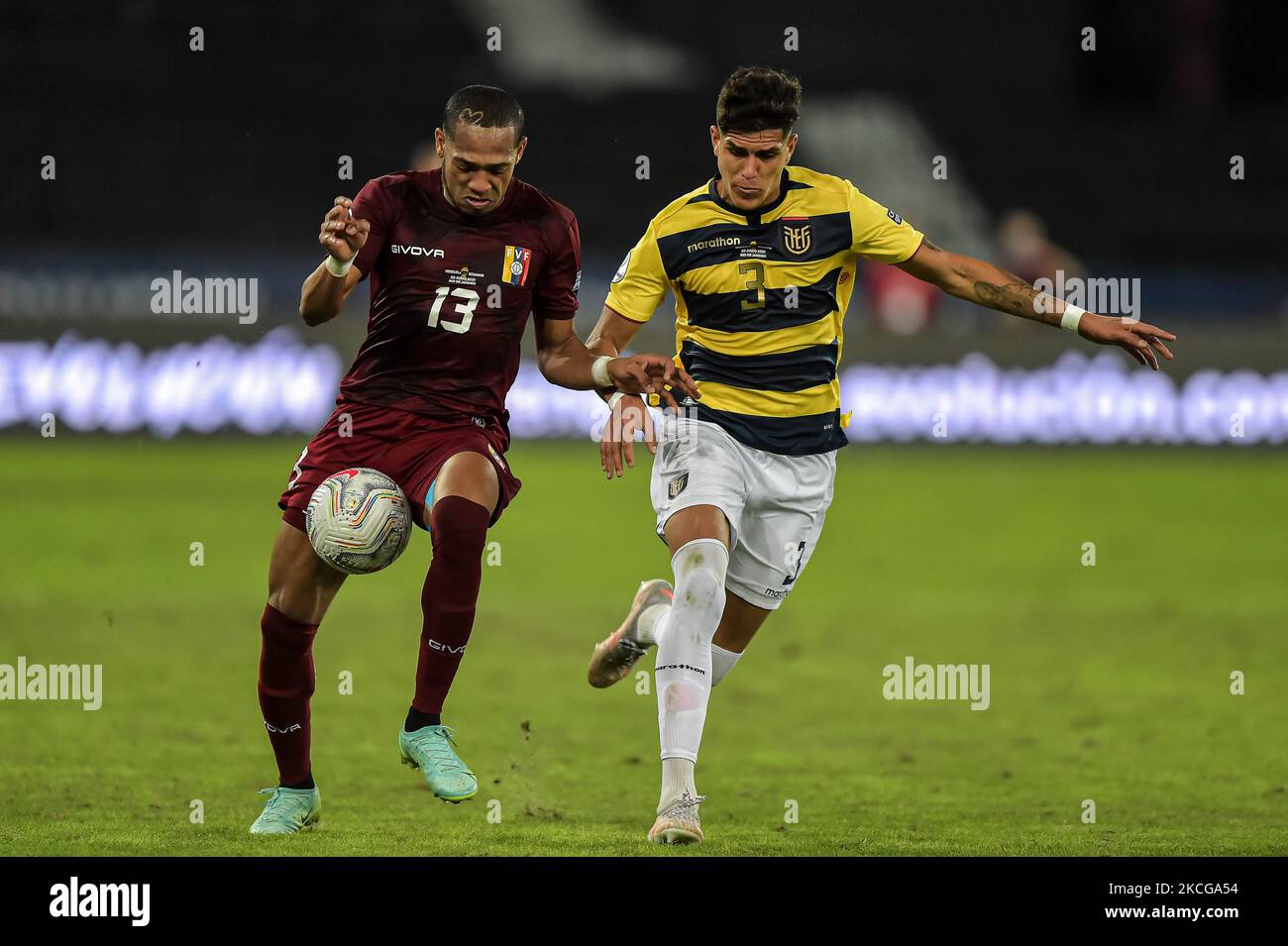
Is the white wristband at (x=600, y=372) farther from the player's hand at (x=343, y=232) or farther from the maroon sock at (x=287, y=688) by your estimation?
the maroon sock at (x=287, y=688)

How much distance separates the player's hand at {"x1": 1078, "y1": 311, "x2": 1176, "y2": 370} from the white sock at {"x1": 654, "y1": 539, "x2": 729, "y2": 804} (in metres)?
1.53

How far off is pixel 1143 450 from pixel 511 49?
11.5m

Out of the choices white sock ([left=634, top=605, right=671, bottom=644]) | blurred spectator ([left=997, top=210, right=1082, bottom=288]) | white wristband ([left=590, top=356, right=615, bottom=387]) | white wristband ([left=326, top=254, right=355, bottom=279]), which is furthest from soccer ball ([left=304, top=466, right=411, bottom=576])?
blurred spectator ([left=997, top=210, right=1082, bottom=288])

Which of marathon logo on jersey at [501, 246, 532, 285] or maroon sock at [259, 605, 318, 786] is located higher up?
marathon logo on jersey at [501, 246, 532, 285]

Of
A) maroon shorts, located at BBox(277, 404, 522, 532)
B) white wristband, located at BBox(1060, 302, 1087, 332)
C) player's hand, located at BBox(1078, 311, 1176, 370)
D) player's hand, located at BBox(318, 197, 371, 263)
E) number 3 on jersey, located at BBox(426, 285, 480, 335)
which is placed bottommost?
maroon shorts, located at BBox(277, 404, 522, 532)

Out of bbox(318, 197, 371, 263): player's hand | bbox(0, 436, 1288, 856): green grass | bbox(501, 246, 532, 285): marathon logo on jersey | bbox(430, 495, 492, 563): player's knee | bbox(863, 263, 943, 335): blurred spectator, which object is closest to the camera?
bbox(318, 197, 371, 263): player's hand

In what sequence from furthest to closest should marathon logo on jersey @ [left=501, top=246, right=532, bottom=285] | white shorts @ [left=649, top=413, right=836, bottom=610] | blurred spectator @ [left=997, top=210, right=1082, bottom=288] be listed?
blurred spectator @ [left=997, top=210, right=1082, bottom=288]
white shorts @ [left=649, top=413, right=836, bottom=610]
marathon logo on jersey @ [left=501, top=246, right=532, bottom=285]

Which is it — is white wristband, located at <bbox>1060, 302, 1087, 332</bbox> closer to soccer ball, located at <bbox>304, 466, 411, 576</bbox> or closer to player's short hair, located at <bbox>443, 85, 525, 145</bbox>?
player's short hair, located at <bbox>443, 85, 525, 145</bbox>

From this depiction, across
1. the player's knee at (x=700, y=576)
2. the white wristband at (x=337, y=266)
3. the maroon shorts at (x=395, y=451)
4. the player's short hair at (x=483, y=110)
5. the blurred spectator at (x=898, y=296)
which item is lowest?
→ the player's knee at (x=700, y=576)

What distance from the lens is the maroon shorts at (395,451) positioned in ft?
21.1

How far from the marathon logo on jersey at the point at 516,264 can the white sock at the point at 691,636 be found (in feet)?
3.77

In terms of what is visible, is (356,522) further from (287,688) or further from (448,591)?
(287,688)

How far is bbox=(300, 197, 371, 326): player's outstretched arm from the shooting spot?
20.0ft

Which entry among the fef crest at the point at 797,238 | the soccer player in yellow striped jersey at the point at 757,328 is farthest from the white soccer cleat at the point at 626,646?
the fef crest at the point at 797,238
